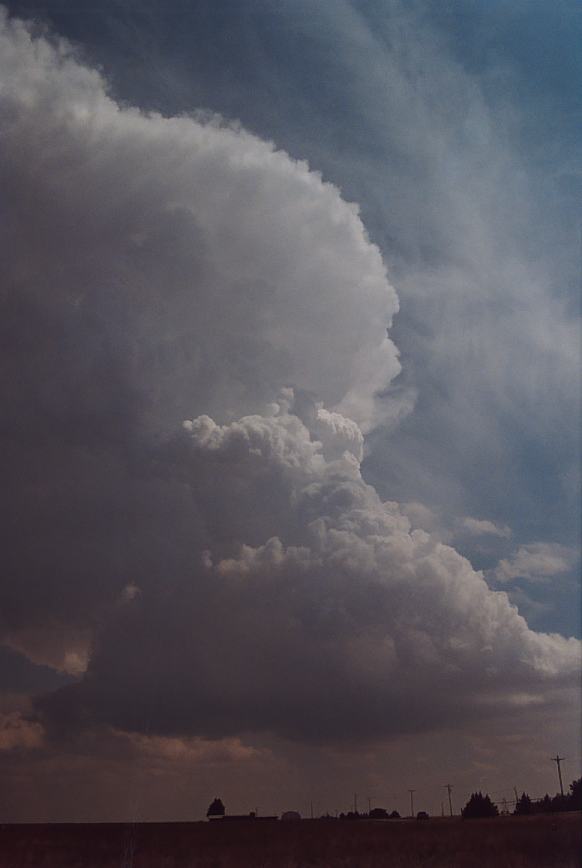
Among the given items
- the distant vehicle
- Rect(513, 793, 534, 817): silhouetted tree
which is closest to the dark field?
the distant vehicle

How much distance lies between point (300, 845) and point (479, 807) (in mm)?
18432

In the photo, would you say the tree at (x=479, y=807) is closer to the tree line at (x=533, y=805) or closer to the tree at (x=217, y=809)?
the tree line at (x=533, y=805)

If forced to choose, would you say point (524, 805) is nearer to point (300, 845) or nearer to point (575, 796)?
point (575, 796)

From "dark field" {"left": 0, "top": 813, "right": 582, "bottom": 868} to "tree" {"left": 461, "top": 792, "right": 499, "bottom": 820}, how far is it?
11263 mm

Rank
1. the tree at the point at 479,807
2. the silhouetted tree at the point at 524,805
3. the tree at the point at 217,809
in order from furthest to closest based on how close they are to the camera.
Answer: the silhouetted tree at the point at 524,805 < the tree at the point at 479,807 < the tree at the point at 217,809

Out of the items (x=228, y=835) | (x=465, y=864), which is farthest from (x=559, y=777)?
(x=228, y=835)

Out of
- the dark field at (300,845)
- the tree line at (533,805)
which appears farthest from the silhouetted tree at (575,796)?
the dark field at (300,845)

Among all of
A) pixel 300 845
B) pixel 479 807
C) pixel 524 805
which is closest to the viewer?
pixel 300 845

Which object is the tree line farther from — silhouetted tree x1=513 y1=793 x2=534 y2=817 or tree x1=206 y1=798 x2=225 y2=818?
tree x1=206 y1=798 x2=225 y2=818

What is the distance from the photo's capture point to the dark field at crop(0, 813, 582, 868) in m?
17.2

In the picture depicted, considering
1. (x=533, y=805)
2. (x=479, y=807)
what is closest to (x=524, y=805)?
(x=533, y=805)

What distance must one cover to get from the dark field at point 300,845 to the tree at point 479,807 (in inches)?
443

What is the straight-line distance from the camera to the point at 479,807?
3456 centimetres

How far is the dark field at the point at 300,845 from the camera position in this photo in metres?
17.2
